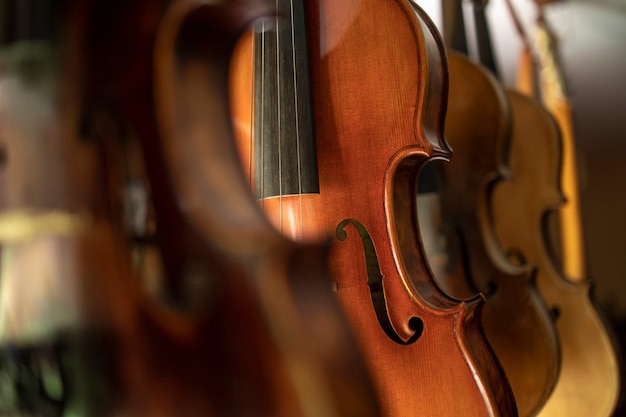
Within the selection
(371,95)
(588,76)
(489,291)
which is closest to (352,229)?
(371,95)

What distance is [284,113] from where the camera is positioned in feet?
3.27

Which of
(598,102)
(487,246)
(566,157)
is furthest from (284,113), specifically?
(598,102)

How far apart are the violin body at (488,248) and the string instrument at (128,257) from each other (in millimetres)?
930

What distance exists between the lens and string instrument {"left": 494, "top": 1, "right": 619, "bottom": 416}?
1.48m

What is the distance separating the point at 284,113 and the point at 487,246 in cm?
56

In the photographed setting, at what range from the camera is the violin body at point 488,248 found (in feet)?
4.17

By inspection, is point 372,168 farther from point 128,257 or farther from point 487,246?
point 128,257

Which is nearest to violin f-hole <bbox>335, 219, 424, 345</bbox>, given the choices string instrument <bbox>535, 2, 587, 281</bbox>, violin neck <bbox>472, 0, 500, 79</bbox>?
violin neck <bbox>472, 0, 500, 79</bbox>

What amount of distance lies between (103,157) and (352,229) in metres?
0.59

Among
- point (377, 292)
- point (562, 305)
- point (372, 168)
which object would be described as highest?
point (372, 168)

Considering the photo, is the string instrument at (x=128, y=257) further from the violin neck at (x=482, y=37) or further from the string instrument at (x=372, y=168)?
the violin neck at (x=482, y=37)

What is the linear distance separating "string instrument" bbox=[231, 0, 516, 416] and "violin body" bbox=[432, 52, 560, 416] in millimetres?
357

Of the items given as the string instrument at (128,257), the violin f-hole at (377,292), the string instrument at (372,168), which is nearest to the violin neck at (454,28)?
the string instrument at (372,168)

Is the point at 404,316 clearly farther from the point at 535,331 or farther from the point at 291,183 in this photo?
the point at 535,331
